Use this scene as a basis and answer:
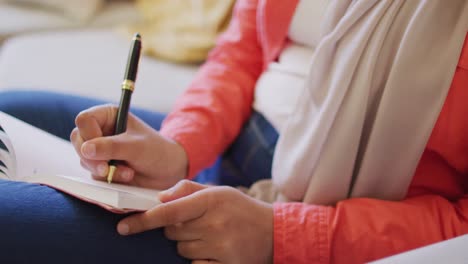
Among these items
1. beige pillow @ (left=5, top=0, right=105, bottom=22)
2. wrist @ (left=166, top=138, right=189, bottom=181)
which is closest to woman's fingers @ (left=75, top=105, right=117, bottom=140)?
wrist @ (left=166, top=138, right=189, bottom=181)

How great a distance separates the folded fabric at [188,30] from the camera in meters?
1.17

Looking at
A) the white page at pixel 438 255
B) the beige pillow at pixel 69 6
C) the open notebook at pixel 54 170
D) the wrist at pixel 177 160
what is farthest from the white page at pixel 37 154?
the beige pillow at pixel 69 6

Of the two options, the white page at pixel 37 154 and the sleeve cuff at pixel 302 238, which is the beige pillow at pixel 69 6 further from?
the sleeve cuff at pixel 302 238

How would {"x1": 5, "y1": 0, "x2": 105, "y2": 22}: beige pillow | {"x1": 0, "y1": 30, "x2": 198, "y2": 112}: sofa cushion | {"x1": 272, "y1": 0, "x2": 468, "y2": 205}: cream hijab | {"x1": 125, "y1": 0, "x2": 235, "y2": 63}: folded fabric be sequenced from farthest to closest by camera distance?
{"x1": 5, "y1": 0, "x2": 105, "y2": 22}: beige pillow, {"x1": 125, "y1": 0, "x2": 235, "y2": 63}: folded fabric, {"x1": 0, "y1": 30, "x2": 198, "y2": 112}: sofa cushion, {"x1": 272, "y1": 0, "x2": 468, "y2": 205}: cream hijab

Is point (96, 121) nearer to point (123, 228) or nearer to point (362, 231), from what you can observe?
point (123, 228)

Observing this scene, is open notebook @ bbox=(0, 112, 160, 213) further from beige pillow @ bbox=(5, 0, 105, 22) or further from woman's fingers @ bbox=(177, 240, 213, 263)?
beige pillow @ bbox=(5, 0, 105, 22)

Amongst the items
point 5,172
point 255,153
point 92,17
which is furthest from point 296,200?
point 92,17

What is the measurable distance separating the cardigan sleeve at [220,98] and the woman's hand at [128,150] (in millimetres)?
40

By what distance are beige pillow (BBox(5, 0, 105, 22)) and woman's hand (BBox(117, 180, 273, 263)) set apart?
3.64 ft

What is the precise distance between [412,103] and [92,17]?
122 centimetres

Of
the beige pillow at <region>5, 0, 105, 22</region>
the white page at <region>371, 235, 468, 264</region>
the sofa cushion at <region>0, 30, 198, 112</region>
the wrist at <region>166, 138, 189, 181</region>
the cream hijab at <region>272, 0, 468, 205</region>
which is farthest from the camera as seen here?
the beige pillow at <region>5, 0, 105, 22</region>

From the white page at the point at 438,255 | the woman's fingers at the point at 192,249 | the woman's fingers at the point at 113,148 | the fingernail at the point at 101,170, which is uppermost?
the white page at the point at 438,255

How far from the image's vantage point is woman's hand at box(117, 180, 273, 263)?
1.63ft

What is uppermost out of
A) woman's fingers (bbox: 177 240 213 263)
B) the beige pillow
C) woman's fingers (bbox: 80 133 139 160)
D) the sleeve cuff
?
the beige pillow
